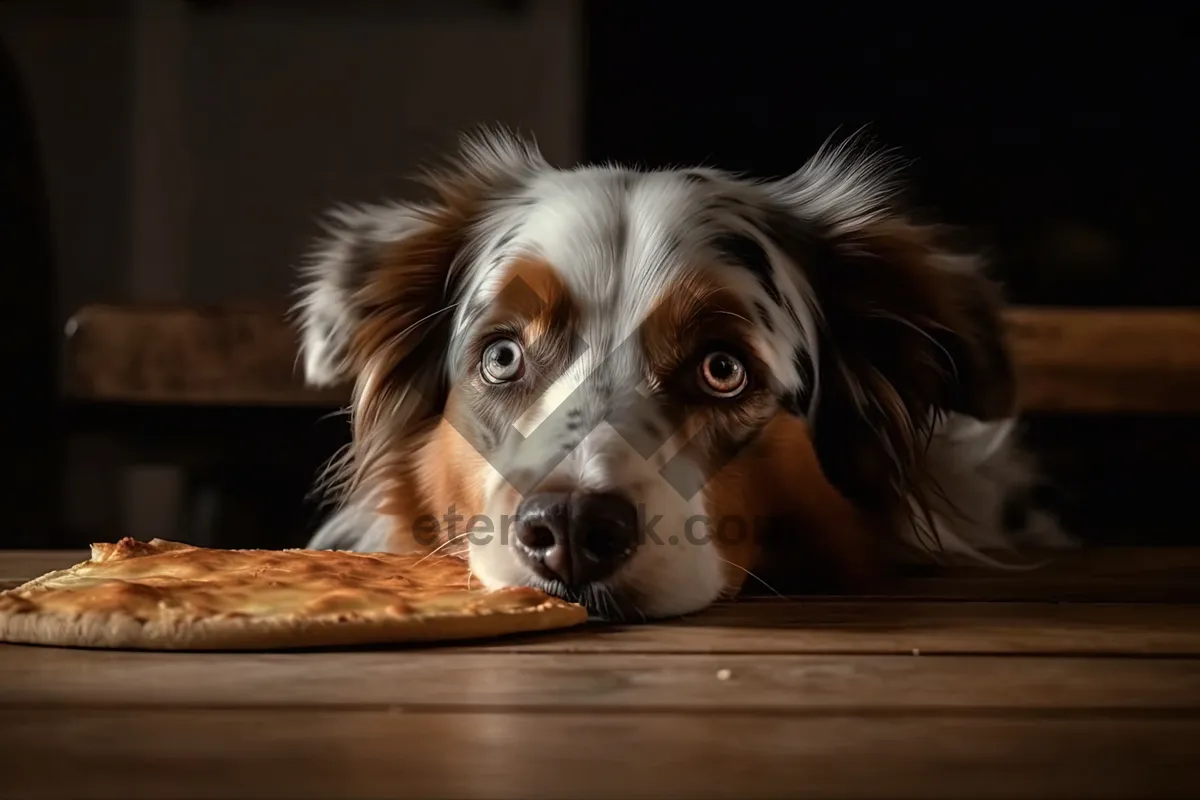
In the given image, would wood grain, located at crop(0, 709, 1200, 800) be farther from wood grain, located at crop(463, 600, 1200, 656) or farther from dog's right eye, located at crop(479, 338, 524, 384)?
dog's right eye, located at crop(479, 338, 524, 384)

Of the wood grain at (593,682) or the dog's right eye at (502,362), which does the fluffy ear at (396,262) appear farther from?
the wood grain at (593,682)

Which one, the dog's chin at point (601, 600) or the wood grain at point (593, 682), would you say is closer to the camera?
the wood grain at point (593, 682)

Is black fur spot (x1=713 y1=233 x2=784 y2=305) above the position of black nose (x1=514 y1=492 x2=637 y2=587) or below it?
above

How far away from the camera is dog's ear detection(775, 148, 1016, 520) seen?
6.59 ft

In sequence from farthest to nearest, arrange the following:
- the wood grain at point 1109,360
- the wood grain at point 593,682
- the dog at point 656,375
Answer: the wood grain at point 1109,360
the dog at point 656,375
the wood grain at point 593,682

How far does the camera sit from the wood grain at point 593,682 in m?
1.10

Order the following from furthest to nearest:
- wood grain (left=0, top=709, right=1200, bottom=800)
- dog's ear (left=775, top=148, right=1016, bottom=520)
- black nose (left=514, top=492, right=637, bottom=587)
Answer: dog's ear (left=775, top=148, right=1016, bottom=520) → black nose (left=514, top=492, right=637, bottom=587) → wood grain (left=0, top=709, right=1200, bottom=800)

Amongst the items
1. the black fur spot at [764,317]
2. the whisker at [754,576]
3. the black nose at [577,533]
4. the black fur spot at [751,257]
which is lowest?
the whisker at [754,576]

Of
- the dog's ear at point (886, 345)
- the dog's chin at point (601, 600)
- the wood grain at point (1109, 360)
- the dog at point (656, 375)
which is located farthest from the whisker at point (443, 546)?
the wood grain at point (1109, 360)

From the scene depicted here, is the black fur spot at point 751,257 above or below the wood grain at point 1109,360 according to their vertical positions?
above

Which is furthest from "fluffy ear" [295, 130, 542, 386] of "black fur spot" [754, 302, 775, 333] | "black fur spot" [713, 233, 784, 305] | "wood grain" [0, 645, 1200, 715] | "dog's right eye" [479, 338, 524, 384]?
"wood grain" [0, 645, 1200, 715]

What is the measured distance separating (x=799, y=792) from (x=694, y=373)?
102 centimetres

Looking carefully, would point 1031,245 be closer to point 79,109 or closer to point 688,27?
point 688,27

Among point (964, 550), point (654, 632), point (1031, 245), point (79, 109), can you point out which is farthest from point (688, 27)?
point (654, 632)
